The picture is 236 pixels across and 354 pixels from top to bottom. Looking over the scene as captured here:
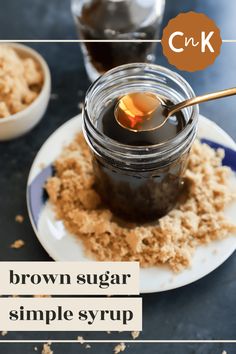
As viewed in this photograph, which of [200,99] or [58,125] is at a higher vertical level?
[200,99]

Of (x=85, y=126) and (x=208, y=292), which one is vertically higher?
(x=85, y=126)

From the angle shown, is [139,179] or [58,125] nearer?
[139,179]

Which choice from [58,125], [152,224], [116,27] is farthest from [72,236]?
[116,27]

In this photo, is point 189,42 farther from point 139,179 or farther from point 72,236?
point 72,236

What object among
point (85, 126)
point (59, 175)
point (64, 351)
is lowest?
point (64, 351)

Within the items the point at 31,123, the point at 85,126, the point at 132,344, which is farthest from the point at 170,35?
the point at 132,344

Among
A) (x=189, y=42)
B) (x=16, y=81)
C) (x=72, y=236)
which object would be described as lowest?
(x=72, y=236)

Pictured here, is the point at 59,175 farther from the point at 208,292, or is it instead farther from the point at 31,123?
the point at 208,292
